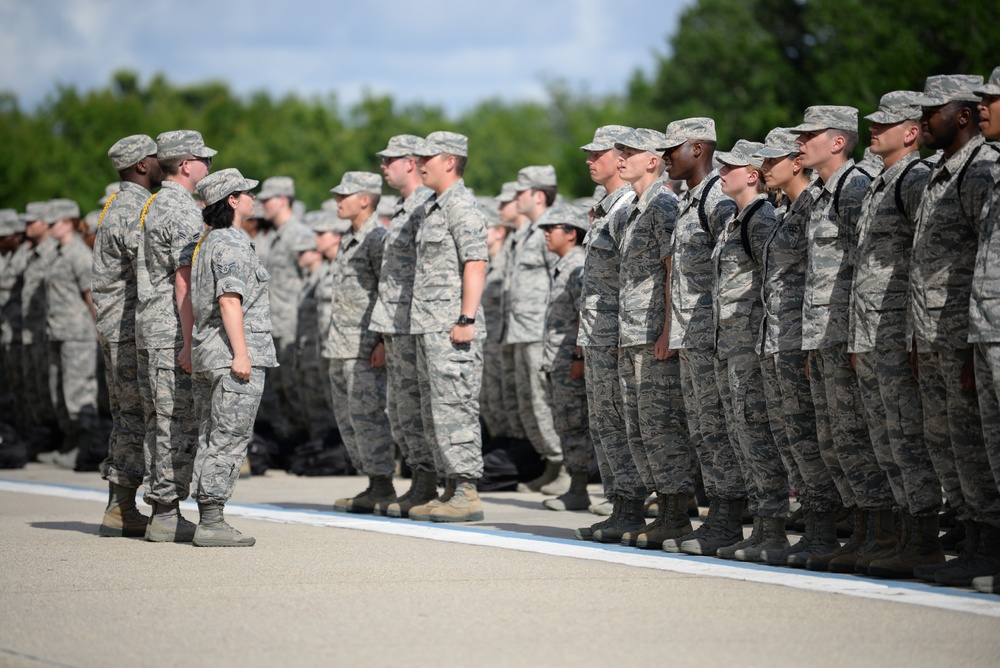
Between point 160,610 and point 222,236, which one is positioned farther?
point 222,236

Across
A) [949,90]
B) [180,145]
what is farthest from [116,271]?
[949,90]

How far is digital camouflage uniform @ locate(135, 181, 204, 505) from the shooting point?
8.61 meters

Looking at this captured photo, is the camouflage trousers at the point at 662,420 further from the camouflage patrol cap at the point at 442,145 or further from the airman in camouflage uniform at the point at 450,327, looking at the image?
the camouflage patrol cap at the point at 442,145

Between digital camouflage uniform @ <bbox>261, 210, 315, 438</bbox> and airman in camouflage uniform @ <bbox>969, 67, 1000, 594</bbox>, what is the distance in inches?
387

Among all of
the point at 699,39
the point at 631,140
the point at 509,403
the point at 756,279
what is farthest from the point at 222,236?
the point at 699,39

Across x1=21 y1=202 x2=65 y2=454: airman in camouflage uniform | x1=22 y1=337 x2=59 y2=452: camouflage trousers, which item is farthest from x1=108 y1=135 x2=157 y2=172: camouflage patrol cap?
x1=22 y1=337 x2=59 y2=452: camouflage trousers

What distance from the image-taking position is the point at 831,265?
7.36 m

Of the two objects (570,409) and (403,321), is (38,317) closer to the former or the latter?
(403,321)

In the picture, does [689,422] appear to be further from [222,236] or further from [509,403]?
[509,403]

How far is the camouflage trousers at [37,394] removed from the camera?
16.0 meters

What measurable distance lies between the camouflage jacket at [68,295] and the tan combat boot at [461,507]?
22.5 ft

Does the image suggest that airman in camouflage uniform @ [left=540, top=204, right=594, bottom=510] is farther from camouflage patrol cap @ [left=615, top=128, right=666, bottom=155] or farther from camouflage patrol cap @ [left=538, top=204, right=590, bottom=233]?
camouflage patrol cap @ [left=615, top=128, right=666, bottom=155]

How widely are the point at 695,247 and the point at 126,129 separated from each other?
62.5 metres

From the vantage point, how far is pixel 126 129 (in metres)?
67.0
